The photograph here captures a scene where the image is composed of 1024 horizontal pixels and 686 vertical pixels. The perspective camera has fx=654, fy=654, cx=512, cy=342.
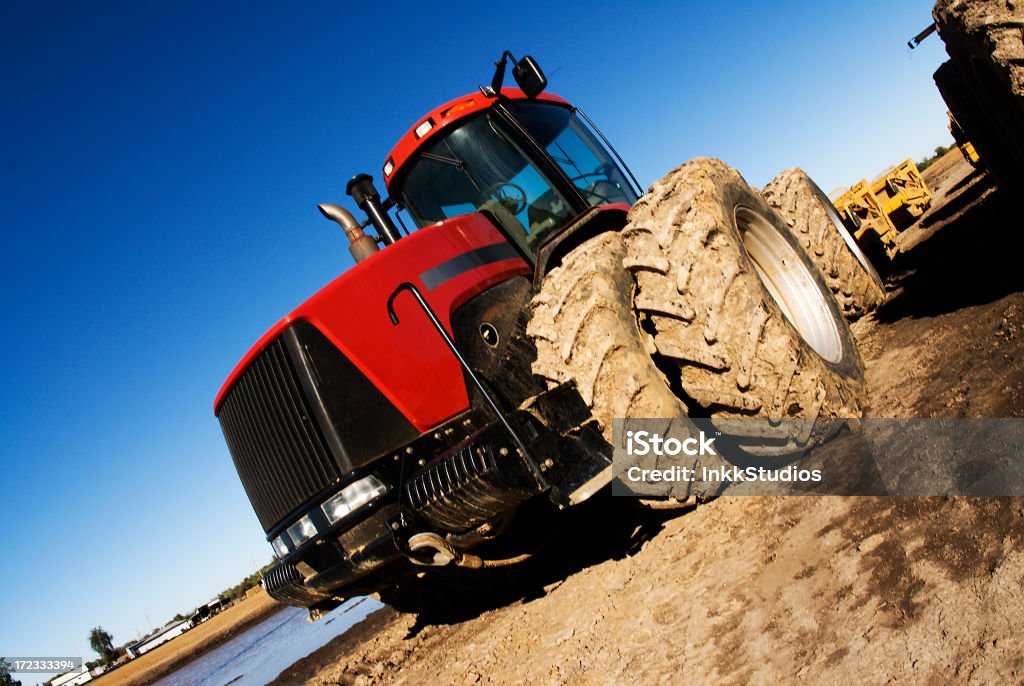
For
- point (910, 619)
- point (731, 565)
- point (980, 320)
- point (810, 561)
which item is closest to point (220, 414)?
point (731, 565)

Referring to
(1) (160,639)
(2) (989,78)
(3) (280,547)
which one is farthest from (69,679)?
(2) (989,78)

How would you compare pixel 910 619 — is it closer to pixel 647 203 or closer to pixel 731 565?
pixel 731 565

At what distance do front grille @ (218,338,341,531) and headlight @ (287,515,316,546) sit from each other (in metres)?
0.10

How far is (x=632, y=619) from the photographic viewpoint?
294cm

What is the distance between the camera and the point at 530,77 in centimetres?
402

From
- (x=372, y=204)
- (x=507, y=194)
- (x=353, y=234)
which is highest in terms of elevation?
(x=372, y=204)

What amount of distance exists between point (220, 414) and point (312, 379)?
112 centimetres

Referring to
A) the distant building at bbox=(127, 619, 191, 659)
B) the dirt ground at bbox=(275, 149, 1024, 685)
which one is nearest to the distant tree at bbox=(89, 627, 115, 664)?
the distant building at bbox=(127, 619, 191, 659)

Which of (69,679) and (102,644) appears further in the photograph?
(102,644)

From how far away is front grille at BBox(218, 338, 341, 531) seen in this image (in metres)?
3.48

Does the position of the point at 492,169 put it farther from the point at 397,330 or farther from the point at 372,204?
the point at 397,330

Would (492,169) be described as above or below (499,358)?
above

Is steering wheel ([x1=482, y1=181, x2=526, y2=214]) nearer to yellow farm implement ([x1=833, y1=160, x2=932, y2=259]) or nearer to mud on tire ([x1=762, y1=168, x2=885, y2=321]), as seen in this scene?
mud on tire ([x1=762, y1=168, x2=885, y2=321])

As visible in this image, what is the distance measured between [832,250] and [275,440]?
4.59m
